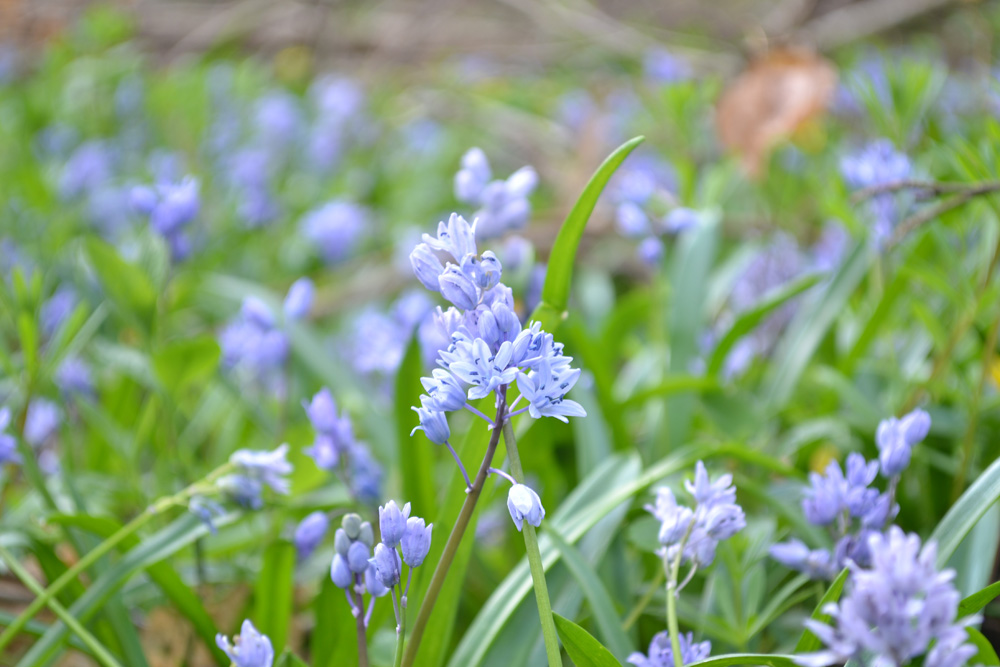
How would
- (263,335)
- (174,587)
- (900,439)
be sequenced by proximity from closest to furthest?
(900,439) < (174,587) < (263,335)

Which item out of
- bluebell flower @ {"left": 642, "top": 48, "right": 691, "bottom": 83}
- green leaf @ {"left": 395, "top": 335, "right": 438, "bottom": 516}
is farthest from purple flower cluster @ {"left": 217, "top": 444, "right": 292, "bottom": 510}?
bluebell flower @ {"left": 642, "top": 48, "right": 691, "bottom": 83}

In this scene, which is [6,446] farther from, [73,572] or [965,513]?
[965,513]

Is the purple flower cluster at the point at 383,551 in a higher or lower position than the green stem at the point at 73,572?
higher

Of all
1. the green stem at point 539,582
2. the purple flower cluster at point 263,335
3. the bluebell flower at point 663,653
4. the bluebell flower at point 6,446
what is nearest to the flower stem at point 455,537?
the green stem at point 539,582

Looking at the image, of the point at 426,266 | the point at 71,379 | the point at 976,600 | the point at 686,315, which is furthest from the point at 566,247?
the point at 71,379

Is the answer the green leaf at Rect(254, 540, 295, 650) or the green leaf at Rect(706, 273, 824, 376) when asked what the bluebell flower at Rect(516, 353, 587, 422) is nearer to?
the green leaf at Rect(254, 540, 295, 650)

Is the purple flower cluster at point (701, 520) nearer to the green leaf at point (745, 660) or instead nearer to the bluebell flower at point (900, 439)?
the green leaf at point (745, 660)
